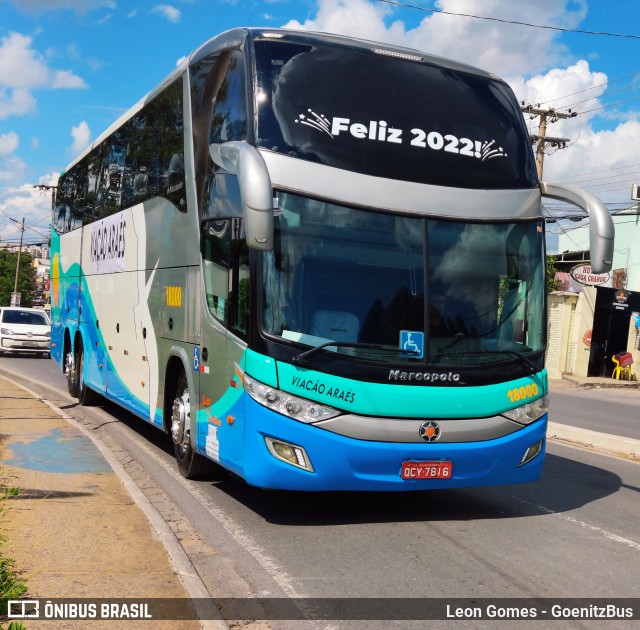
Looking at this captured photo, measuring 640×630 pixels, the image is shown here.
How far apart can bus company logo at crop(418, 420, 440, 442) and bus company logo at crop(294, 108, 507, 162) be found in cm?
239

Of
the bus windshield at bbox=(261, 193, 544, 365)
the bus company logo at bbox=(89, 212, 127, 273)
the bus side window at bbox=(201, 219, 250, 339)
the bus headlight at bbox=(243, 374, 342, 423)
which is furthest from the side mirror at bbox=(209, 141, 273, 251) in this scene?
the bus company logo at bbox=(89, 212, 127, 273)

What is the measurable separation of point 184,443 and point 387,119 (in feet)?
13.1

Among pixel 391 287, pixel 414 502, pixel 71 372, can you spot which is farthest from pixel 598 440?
pixel 71 372

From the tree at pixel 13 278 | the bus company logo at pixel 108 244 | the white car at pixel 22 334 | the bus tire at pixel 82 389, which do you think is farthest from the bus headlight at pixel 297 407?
the tree at pixel 13 278

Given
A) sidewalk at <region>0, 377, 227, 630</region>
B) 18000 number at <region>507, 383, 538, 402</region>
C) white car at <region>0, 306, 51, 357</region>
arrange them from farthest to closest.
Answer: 1. white car at <region>0, 306, 51, 357</region>
2. 18000 number at <region>507, 383, 538, 402</region>
3. sidewalk at <region>0, 377, 227, 630</region>

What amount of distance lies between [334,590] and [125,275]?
7147 millimetres

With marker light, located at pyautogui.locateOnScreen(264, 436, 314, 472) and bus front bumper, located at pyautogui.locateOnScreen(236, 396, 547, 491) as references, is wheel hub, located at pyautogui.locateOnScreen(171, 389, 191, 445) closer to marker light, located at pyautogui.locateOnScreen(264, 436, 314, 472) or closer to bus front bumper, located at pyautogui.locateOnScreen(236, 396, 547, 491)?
bus front bumper, located at pyautogui.locateOnScreen(236, 396, 547, 491)

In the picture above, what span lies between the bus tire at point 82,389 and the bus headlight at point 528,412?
31.6 ft

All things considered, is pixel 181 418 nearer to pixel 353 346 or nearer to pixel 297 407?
pixel 297 407

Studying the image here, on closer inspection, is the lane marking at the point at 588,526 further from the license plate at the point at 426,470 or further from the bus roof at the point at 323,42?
the bus roof at the point at 323,42

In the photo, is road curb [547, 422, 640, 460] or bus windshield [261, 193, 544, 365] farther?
road curb [547, 422, 640, 460]

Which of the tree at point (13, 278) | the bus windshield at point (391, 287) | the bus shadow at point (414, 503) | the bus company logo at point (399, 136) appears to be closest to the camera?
the bus windshield at point (391, 287)

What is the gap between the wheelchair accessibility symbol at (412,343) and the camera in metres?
7.04

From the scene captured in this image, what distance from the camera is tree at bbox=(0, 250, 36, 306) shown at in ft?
358
